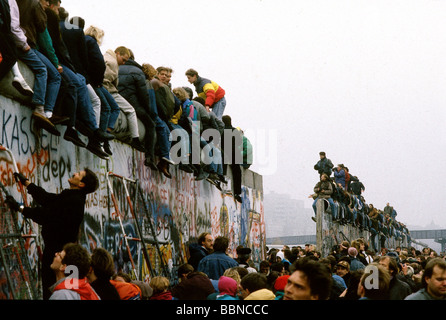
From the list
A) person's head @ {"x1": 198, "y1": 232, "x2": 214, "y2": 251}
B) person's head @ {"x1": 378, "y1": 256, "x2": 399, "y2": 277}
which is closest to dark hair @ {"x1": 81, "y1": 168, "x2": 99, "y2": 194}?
person's head @ {"x1": 378, "y1": 256, "x2": 399, "y2": 277}

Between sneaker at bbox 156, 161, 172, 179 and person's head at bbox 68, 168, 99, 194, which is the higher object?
sneaker at bbox 156, 161, 172, 179

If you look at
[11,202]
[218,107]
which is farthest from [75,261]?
[218,107]

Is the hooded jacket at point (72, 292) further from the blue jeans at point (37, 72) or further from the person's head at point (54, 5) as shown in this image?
the person's head at point (54, 5)

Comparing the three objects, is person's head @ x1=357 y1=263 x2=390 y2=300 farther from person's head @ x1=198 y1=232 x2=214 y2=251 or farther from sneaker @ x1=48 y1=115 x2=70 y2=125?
person's head @ x1=198 y1=232 x2=214 y2=251

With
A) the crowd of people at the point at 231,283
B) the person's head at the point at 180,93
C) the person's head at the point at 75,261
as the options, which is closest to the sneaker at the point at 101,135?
the crowd of people at the point at 231,283

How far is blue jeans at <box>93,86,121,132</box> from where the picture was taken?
1063 centimetres

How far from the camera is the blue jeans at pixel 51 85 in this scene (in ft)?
28.2

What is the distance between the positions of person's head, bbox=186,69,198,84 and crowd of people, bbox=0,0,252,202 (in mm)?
25

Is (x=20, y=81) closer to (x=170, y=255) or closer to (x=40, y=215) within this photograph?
(x=40, y=215)

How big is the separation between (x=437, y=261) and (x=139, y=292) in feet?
9.64

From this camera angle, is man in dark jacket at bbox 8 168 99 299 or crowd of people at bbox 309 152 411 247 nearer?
man in dark jacket at bbox 8 168 99 299

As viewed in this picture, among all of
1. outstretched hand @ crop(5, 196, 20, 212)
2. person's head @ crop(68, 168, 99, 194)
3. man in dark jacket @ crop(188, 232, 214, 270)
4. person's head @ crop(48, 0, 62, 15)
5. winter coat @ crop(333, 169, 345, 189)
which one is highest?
winter coat @ crop(333, 169, 345, 189)

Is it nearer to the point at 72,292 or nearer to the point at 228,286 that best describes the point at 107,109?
the point at 228,286

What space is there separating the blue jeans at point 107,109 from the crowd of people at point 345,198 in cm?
1964
